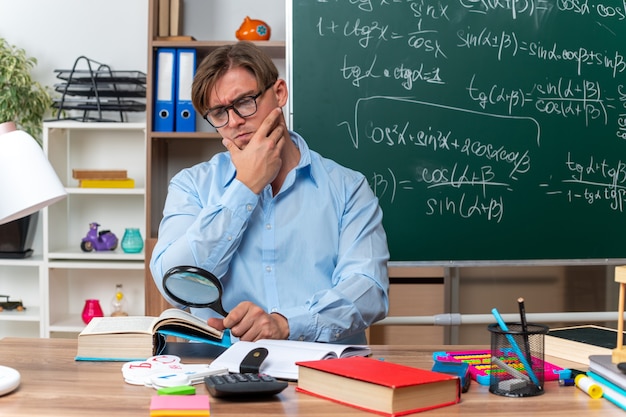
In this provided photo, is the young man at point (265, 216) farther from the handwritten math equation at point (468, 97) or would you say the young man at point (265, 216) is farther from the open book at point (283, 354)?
the handwritten math equation at point (468, 97)

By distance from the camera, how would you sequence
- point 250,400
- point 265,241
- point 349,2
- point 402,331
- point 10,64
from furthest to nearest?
point 10,64, point 402,331, point 349,2, point 265,241, point 250,400

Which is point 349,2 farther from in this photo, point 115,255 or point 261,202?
point 115,255

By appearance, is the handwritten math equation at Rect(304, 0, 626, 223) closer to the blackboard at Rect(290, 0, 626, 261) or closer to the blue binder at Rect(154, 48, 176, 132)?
the blackboard at Rect(290, 0, 626, 261)

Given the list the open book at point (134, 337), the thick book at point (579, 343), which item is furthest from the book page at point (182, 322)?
the thick book at point (579, 343)

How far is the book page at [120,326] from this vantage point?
1.50m

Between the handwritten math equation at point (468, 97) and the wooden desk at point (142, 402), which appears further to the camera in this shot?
the handwritten math equation at point (468, 97)

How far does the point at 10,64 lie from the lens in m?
3.51

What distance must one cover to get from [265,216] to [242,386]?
80 centimetres

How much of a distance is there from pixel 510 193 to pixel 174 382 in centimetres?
181

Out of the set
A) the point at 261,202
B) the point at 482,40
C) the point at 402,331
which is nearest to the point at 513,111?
the point at 482,40

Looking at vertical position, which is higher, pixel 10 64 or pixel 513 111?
pixel 10 64

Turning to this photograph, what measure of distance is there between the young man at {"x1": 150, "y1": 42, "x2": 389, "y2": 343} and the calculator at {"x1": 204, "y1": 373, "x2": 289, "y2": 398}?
1.81 feet

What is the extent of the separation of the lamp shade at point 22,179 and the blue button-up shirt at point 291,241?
591 mm

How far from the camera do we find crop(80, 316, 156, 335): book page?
1.50 metres
